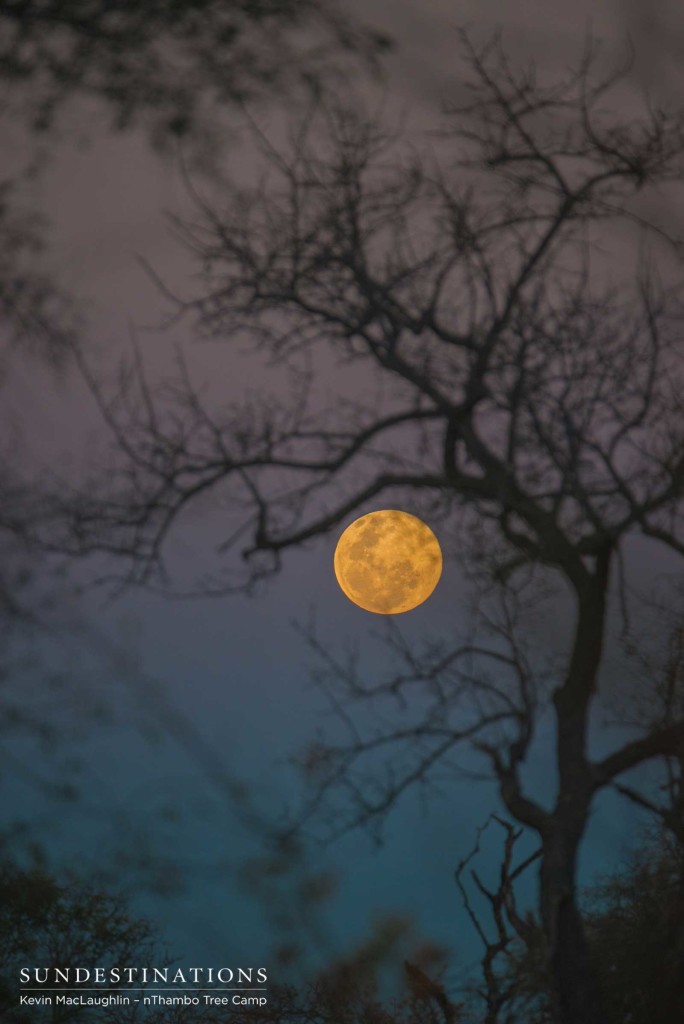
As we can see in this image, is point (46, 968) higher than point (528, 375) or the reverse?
the reverse

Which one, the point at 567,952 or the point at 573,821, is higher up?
the point at 573,821

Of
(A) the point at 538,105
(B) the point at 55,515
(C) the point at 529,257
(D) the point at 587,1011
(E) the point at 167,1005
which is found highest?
(A) the point at 538,105

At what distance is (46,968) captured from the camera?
2992mm

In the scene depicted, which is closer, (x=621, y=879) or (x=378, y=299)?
(x=621, y=879)

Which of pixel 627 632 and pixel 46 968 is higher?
pixel 627 632

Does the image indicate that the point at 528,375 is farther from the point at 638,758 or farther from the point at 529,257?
the point at 638,758

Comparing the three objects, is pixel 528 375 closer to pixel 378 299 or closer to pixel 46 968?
pixel 378 299

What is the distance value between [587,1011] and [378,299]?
204 cm

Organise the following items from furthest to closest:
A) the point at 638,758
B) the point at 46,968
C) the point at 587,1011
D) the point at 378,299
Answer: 1. the point at 378,299
2. the point at 46,968
3. the point at 638,758
4. the point at 587,1011

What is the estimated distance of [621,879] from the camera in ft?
9.64

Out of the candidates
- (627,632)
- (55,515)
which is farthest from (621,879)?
(55,515)

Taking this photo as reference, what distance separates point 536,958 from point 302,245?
A: 2.12 meters

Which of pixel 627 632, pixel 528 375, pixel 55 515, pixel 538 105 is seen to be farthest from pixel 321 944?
pixel 538 105

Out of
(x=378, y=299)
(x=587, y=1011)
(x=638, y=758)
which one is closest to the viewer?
(x=587, y=1011)
